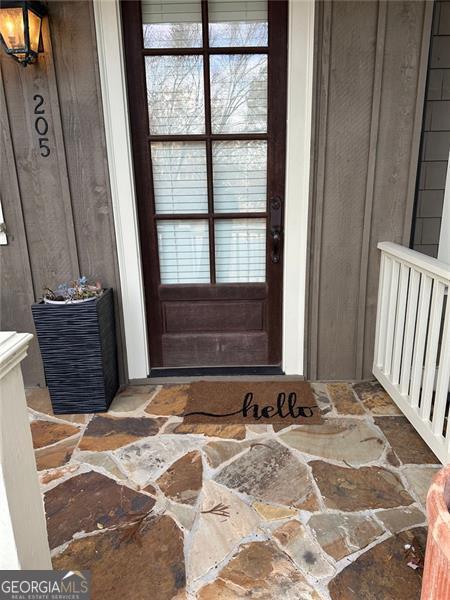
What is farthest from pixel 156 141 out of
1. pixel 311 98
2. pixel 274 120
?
pixel 311 98

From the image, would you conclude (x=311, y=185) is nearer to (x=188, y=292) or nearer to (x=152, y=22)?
(x=188, y=292)

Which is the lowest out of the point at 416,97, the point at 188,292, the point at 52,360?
the point at 52,360

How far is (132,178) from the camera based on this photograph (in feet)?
7.93

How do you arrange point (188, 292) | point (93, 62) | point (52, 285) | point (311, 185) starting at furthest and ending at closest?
point (188, 292) → point (52, 285) → point (311, 185) → point (93, 62)

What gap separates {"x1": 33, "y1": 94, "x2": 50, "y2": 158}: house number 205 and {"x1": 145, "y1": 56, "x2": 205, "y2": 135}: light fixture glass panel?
592 millimetres

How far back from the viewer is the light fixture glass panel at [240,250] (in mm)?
2625

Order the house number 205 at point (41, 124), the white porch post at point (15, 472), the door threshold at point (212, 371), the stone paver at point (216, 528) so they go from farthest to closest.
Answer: the door threshold at point (212, 371), the house number 205 at point (41, 124), the stone paver at point (216, 528), the white porch post at point (15, 472)

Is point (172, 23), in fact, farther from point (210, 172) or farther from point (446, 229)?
point (446, 229)

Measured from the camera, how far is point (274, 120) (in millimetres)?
2414

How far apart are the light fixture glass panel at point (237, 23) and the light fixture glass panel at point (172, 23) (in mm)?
85

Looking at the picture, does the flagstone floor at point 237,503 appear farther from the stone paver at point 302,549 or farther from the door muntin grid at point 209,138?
the door muntin grid at point 209,138

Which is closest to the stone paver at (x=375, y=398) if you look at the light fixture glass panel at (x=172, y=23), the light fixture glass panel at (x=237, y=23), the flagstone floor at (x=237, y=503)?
the flagstone floor at (x=237, y=503)

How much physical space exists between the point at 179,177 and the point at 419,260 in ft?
4.83

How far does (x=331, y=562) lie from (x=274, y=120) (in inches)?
87.3
